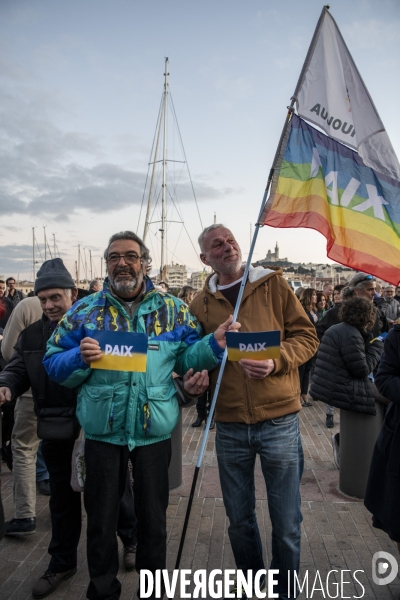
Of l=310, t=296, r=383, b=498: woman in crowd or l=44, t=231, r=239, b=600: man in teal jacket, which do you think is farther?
l=310, t=296, r=383, b=498: woman in crowd

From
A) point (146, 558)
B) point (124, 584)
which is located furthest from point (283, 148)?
point (124, 584)

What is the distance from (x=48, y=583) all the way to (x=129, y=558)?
574mm

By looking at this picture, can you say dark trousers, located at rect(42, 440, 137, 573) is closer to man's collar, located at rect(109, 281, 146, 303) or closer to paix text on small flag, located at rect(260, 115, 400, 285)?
man's collar, located at rect(109, 281, 146, 303)

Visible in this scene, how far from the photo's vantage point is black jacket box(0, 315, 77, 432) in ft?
10.3

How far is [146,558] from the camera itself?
2668 mm

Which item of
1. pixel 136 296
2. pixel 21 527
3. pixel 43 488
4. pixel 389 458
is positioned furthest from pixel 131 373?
pixel 43 488

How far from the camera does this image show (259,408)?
259cm

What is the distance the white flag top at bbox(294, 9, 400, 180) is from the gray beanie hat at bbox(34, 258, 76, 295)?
6.36ft

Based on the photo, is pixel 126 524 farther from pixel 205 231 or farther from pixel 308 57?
pixel 308 57

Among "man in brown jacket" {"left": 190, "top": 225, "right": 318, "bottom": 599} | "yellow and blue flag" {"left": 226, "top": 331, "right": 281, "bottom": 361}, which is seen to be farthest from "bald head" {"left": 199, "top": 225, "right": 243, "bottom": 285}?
"yellow and blue flag" {"left": 226, "top": 331, "right": 281, "bottom": 361}

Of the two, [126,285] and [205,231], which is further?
[205,231]

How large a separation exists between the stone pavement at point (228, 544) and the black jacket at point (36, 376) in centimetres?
119

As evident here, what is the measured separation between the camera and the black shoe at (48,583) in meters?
2.98

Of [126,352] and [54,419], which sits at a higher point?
[126,352]
